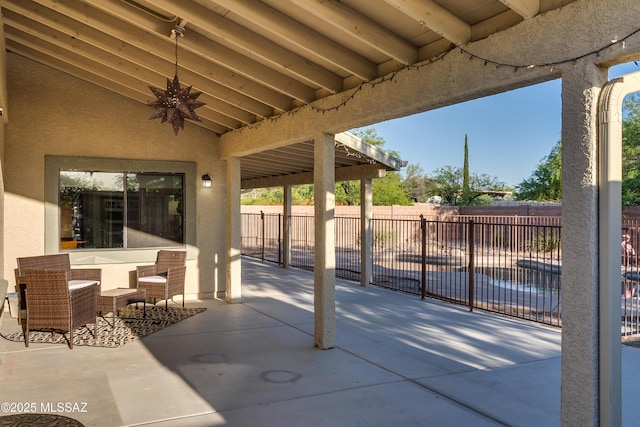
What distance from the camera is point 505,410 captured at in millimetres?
4180

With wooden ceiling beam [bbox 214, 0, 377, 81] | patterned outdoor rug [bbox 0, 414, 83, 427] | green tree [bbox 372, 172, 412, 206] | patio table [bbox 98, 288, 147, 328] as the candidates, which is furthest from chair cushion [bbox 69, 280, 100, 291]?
green tree [bbox 372, 172, 412, 206]

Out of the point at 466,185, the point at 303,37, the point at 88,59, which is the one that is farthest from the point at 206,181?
the point at 466,185

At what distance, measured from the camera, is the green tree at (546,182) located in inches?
1196

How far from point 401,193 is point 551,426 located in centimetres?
2895

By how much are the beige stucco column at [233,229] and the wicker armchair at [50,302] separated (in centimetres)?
333

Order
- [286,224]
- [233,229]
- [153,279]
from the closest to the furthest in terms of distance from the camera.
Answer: [153,279], [233,229], [286,224]

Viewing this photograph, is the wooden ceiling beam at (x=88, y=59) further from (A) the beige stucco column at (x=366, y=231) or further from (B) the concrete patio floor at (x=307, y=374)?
(A) the beige stucco column at (x=366, y=231)

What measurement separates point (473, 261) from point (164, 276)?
5378mm

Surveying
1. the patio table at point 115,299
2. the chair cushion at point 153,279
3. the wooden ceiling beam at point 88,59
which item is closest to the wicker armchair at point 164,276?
the chair cushion at point 153,279

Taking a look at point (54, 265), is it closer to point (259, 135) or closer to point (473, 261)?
point (259, 135)

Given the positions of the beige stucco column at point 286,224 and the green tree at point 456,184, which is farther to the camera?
the green tree at point 456,184

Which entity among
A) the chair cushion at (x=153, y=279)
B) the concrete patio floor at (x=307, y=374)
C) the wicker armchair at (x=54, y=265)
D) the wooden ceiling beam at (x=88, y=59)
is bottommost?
the concrete patio floor at (x=307, y=374)

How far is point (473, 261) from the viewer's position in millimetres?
8742

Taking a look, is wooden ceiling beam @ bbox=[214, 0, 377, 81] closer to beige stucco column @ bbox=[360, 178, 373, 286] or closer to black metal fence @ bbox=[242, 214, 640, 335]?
black metal fence @ bbox=[242, 214, 640, 335]
